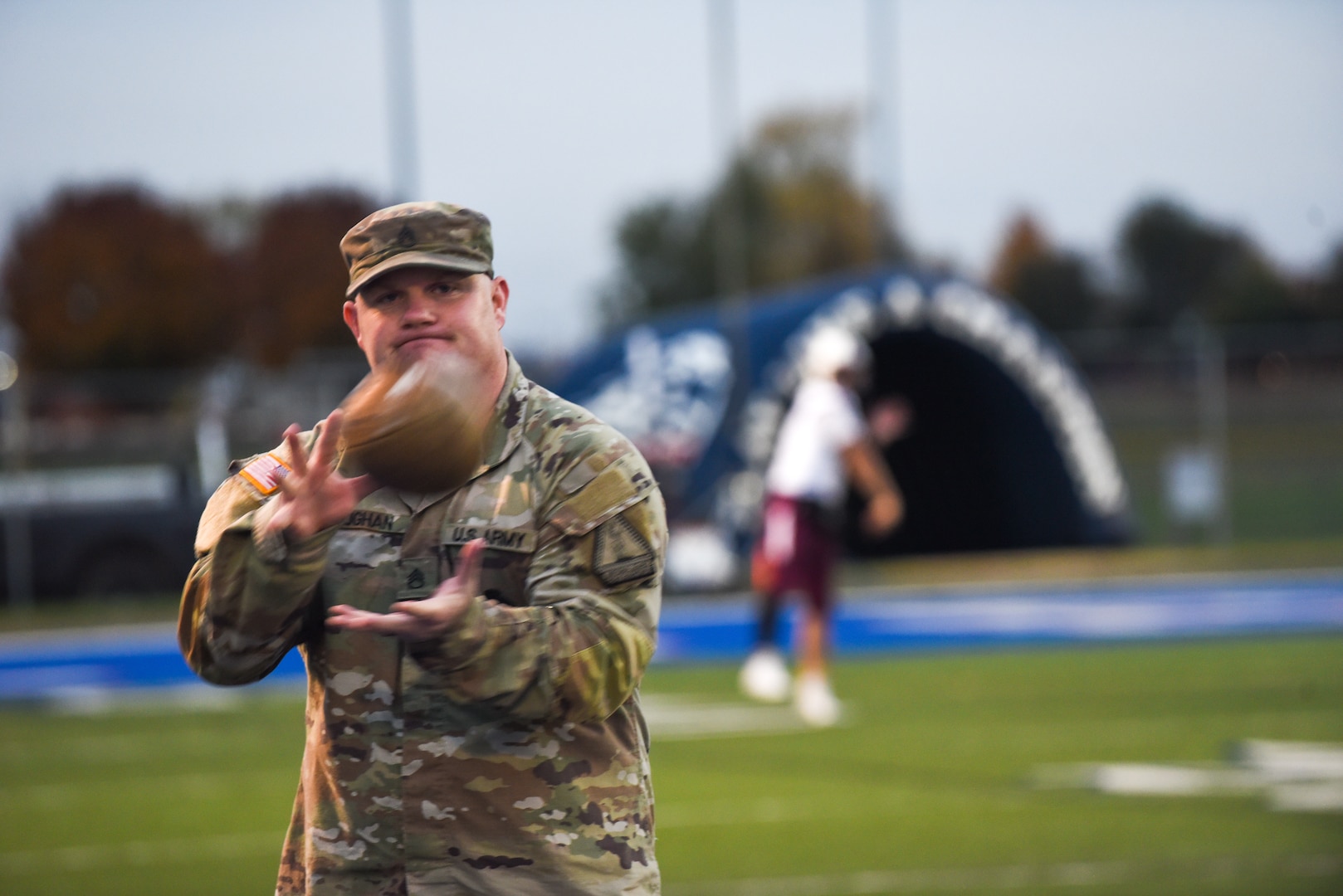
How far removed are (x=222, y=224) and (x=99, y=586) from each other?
4305 centimetres

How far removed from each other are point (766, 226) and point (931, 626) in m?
26.4

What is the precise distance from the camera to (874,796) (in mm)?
8156

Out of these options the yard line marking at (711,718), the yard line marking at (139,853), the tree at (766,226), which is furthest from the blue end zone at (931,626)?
the tree at (766,226)

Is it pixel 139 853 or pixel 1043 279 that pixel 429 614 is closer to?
pixel 139 853

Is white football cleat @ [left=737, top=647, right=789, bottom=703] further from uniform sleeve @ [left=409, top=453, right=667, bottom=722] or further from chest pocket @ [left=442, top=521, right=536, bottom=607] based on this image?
chest pocket @ [left=442, top=521, right=536, bottom=607]

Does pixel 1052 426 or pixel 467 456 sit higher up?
pixel 467 456

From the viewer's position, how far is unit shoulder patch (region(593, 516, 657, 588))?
102 inches

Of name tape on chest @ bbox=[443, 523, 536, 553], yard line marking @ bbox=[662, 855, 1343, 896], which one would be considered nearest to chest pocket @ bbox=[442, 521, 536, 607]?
name tape on chest @ bbox=[443, 523, 536, 553]

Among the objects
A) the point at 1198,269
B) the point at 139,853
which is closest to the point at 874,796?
the point at 139,853

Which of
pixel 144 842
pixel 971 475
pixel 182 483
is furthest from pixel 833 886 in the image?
pixel 971 475

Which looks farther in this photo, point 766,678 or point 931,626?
point 931,626

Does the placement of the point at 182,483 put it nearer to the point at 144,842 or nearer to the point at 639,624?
the point at 144,842

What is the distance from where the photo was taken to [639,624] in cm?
261

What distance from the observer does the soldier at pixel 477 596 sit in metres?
2.55
